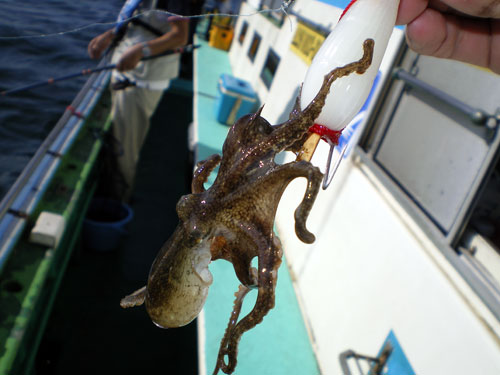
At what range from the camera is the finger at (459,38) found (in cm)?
140

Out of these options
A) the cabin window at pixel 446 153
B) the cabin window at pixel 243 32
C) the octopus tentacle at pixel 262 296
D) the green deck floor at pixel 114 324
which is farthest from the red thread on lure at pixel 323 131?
the cabin window at pixel 243 32

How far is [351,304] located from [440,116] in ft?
3.80

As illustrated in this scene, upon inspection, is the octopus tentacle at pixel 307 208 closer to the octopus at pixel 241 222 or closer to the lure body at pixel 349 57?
the octopus at pixel 241 222

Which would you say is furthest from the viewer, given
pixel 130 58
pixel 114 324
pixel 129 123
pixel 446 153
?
pixel 129 123

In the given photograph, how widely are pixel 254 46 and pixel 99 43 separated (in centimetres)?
278

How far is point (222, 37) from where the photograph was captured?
31.5ft

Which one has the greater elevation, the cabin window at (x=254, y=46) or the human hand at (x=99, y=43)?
the cabin window at (x=254, y=46)

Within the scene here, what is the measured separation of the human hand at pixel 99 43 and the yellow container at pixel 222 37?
443cm

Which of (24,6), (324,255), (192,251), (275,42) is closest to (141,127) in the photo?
(275,42)

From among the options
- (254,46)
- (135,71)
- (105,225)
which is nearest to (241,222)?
(105,225)

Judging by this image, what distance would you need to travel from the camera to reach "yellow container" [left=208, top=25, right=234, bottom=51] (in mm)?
9556

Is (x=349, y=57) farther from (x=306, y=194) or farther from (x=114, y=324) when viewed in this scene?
(x=114, y=324)

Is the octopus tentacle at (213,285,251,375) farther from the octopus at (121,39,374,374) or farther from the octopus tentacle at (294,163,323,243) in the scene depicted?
the octopus tentacle at (294,163,323,243)

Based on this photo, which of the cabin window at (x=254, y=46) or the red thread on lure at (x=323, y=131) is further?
the cabin window at (x=254, y=46)
